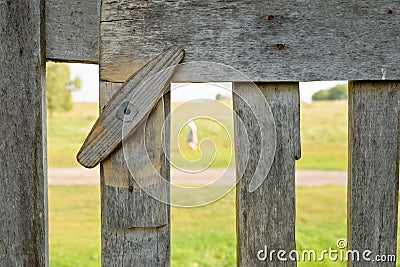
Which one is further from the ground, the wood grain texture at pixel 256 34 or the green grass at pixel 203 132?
the wood grain texture at pixel 256 34

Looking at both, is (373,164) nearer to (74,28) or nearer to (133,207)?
(133,207)

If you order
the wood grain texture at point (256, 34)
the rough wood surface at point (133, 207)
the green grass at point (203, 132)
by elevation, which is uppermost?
the wood grain texture at point (256, 34)

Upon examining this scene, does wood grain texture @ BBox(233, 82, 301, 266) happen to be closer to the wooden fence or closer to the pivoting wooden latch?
the wooden fence

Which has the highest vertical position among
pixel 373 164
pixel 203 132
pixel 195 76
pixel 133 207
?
pixel 195 76

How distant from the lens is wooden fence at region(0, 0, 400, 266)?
5.69 ft

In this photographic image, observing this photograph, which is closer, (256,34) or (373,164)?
(256,34)

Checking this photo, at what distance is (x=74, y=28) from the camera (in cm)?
179

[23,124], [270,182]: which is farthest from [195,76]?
[23,124]

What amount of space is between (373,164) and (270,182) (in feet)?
1.12

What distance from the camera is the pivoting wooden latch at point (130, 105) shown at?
171 centimetres

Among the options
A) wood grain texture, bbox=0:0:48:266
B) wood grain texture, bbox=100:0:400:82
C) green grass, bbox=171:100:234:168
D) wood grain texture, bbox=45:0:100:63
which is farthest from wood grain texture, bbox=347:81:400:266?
wood grain texture, bbox=0:0:48:266

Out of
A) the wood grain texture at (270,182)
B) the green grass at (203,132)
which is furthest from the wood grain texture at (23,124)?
the wood grain texture at (270,182)

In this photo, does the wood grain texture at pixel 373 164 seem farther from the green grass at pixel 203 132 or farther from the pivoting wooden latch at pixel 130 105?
the pivoting wooden latch at pixel 130 105

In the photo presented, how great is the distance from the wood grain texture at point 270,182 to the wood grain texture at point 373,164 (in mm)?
202
